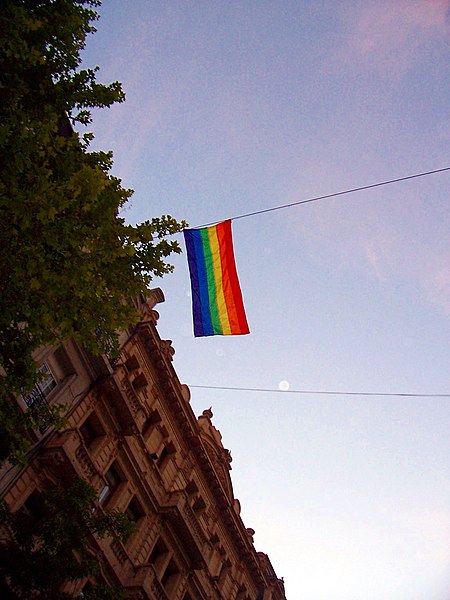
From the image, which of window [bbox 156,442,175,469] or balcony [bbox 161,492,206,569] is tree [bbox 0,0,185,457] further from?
window [bbox 156,442,175,469]

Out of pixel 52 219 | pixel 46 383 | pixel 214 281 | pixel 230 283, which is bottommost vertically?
pixel 52 219

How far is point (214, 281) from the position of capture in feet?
54.0

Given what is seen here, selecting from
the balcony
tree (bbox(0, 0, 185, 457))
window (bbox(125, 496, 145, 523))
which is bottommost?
tree (bbox(0, 0, 185, 457))

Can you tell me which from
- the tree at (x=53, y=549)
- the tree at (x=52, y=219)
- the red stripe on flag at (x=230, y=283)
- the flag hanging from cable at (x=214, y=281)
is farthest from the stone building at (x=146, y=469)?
the tree at (x=52, y=219)

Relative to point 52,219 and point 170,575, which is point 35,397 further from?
point 170,575

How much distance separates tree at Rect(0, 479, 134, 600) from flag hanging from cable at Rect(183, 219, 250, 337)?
6666 millimetres

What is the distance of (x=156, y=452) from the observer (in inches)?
886

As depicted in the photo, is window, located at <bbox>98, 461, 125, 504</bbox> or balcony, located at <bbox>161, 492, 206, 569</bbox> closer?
window, located at <bbox>98, 461, 125, 504</bbox>

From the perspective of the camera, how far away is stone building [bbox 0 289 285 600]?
1661 centimetres

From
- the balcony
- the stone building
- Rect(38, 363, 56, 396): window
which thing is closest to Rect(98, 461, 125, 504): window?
the stone building

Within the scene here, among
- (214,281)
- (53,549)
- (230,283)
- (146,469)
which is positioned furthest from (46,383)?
(53,549)

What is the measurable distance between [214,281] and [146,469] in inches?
389

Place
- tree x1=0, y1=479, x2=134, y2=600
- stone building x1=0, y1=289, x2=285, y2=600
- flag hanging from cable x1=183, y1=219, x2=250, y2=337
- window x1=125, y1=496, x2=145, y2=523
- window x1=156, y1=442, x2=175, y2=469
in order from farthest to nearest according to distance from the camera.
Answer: window x1=156, y1=442, x2=175, y2=469, window x1=125, y1=496, x2=145, y2=523, stone building x1=0, y1=289, x2=285, y2=600, flag hanging from cable x1=183, y1=219, x2=250, y2=337, tree x1=0, y1=479, x2=134, y2=600

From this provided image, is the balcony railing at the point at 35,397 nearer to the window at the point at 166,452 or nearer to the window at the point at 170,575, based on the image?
the window at the point at 166,452
